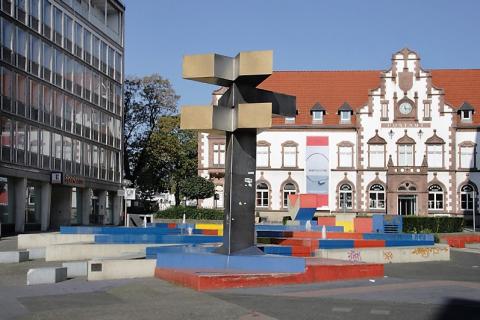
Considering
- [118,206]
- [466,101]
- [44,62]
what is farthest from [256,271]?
[466,101]

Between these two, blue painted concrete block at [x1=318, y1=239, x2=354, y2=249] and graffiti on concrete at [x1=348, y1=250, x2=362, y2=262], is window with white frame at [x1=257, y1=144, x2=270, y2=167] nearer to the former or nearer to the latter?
blue painted concrete block at [x1=318, y1=239, x2=354, y2=249]

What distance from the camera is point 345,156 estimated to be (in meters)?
68.6

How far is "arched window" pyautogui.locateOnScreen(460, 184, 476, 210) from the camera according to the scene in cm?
6656

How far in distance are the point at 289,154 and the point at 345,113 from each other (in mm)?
6791

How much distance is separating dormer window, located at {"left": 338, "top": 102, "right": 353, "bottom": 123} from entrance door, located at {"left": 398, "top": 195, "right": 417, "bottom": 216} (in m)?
9.36

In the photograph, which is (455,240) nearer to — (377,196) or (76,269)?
(76,269)

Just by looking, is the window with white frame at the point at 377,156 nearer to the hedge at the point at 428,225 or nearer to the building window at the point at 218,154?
the building window at the point at 218,154

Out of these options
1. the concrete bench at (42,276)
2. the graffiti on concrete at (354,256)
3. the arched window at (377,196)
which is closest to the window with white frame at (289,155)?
the arched window at (377,196)

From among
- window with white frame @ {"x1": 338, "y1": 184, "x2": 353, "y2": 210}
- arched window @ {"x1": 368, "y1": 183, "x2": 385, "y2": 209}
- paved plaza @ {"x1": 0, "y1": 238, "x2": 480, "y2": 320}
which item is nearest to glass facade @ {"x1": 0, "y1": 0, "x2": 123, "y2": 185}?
window with white frame @ {"x1": 338, "y1": 184, "x2": 353, "y2": 210}

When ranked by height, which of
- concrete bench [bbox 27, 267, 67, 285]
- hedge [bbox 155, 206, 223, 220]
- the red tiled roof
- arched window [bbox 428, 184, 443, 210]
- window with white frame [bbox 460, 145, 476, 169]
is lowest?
concrete bench [bbox 27, 267, 67, 285]

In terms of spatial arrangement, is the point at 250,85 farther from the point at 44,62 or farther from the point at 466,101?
the point at 466,101

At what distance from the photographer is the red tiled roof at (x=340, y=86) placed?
70375 millimetres

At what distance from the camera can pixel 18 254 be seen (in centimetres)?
2262

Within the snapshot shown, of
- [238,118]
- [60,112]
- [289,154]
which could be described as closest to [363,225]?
[60,112]
